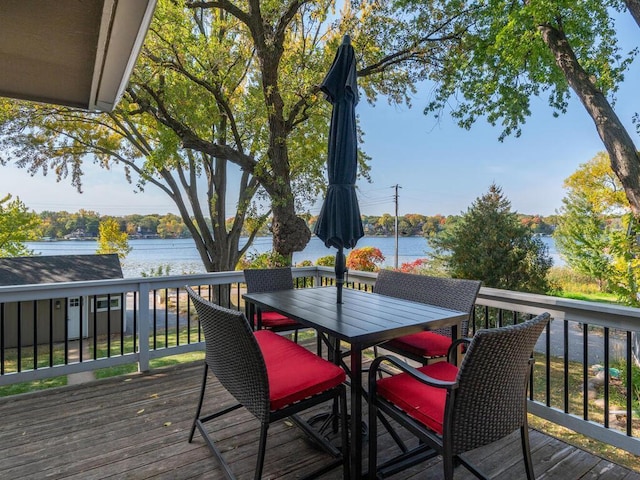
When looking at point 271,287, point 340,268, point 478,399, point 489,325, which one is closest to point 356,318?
point 340,268

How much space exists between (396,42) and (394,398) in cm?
713

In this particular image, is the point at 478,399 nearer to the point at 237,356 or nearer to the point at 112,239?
the point at 237,356

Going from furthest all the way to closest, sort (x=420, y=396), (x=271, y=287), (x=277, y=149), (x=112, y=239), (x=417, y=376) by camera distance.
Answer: (x=112, y=239) < (x=277, y=149) < (x=271, y=287) < (x=420, y=396) < (x=417, y=376)

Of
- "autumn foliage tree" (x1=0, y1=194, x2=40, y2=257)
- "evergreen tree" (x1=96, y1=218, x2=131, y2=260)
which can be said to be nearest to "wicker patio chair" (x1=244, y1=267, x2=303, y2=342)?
"autumn foliage tree" (x1=0, y1=194, x2=40, y2=257)

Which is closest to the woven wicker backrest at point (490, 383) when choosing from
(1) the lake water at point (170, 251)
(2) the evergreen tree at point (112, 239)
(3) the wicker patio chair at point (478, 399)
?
(3) the wicker patio chair at point (478, 399)

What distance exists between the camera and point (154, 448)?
2254mm

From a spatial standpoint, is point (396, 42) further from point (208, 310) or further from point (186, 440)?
point (186, 440)

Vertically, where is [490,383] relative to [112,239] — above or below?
below

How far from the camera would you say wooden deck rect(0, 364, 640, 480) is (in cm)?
201

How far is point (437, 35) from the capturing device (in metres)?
6.76

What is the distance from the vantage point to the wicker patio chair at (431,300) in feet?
8.21

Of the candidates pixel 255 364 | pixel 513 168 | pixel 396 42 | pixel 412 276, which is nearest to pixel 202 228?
pixel 396 42

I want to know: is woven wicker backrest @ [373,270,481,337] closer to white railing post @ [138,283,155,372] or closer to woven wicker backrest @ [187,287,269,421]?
woven wicker backrest @ [187,287,269,421]

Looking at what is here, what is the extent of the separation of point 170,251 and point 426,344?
17.5 meters
